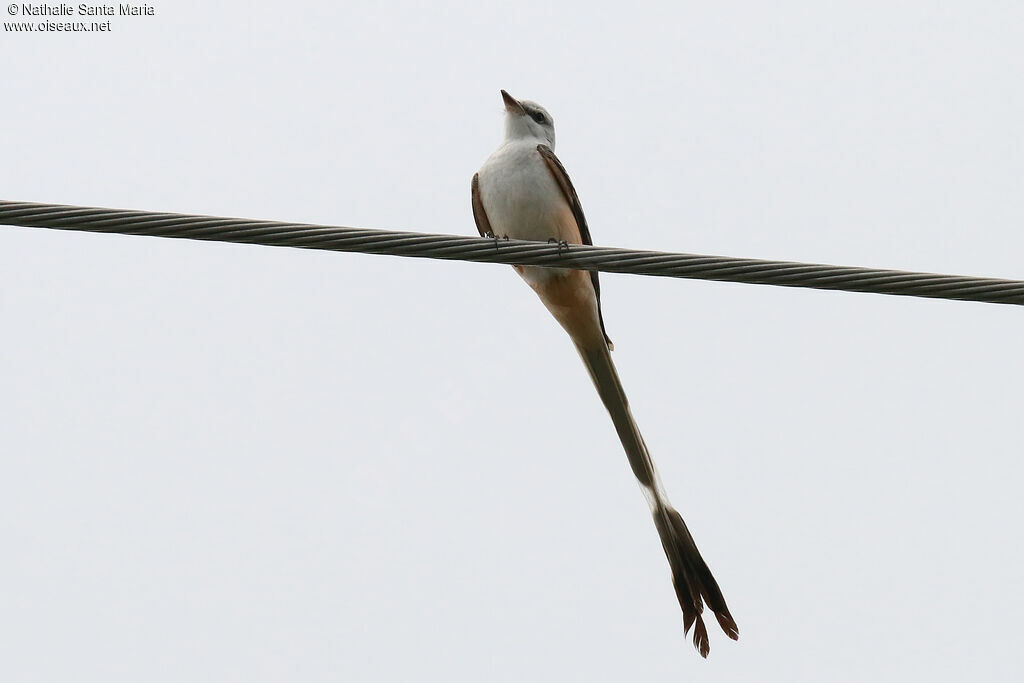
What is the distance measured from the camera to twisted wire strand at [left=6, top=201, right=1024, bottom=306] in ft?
11.5

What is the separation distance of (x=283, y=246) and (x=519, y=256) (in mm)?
893

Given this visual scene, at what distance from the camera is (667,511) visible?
5660 mm

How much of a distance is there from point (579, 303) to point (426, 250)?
1902 millimetres

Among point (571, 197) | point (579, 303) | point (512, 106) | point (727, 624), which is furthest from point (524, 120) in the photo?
point (727, 624)

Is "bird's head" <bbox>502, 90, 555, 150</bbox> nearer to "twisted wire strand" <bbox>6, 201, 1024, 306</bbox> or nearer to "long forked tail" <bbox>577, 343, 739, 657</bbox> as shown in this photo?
"long forked tail" <bbox>577, 343, 739, 657</bbox>

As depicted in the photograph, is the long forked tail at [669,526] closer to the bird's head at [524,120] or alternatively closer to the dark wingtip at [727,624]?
the dark wingtip at [727,624]

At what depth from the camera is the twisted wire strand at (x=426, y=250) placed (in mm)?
3506

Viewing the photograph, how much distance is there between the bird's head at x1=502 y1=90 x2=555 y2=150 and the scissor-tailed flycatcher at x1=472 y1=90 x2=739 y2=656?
48 cm

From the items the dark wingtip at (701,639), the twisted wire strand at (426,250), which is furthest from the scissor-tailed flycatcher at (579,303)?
the twisted wire strand at (426,250)

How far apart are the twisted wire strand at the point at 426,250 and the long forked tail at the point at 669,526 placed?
1.73m

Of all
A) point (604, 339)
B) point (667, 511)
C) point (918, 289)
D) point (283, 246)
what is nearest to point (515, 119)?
point (604, 339)

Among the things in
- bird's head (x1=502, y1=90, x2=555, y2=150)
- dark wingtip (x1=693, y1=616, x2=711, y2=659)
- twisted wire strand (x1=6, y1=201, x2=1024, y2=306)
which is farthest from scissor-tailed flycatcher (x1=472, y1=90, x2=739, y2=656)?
twisted wire strand (x1=6, y1=201, x2=1024, y2=306)

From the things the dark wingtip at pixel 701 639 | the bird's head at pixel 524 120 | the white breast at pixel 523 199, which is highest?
the bird's head at pixel 524 120

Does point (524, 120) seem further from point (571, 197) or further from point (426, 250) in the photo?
point (426, 250)
